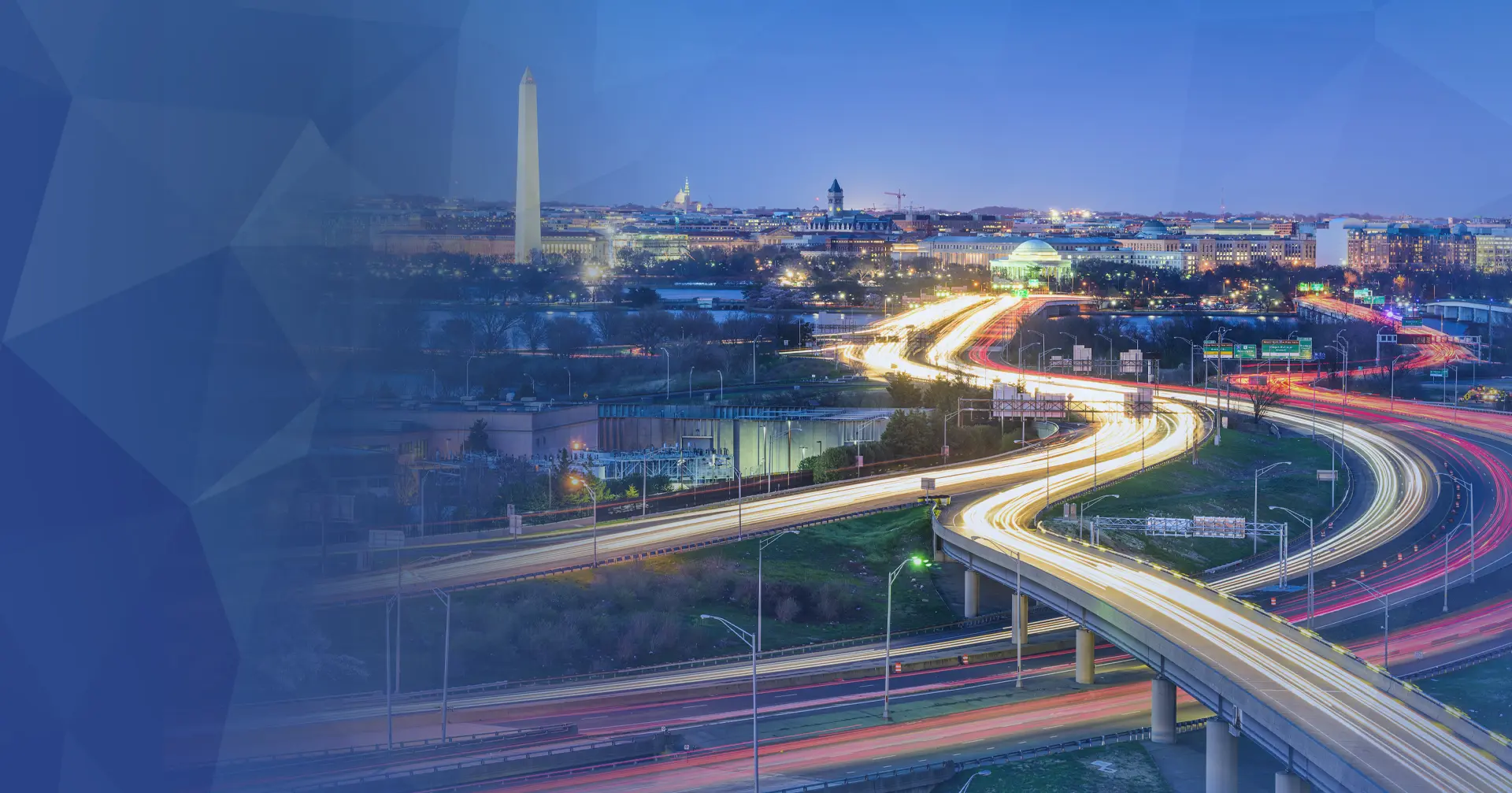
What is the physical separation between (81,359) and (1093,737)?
1084cm

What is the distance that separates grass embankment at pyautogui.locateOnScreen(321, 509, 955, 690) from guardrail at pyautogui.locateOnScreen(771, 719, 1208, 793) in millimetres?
4682

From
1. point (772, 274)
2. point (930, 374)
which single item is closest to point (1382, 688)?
point (930, 374)

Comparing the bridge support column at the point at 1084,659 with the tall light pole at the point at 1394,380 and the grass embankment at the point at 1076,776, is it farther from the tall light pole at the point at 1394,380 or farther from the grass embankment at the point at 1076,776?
the tall light pole at the point at 1394,380

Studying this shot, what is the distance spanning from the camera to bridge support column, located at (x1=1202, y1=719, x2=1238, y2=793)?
13680 mm

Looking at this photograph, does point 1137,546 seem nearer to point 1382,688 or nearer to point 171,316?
point 1382,688

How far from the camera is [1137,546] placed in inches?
985

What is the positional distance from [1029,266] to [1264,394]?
5935cm

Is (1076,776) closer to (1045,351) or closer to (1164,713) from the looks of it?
(1164,713)

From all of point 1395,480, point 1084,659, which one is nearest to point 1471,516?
point 1395,480

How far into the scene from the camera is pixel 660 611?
65.3ft

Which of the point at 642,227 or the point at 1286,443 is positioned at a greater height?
the point at 642,227

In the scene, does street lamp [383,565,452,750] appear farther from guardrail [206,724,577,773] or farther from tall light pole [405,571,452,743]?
guardrail [206,724,577,773]

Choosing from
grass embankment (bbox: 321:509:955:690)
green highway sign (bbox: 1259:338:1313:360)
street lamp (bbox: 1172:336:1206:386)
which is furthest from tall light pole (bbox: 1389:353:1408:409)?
grass embankment (bbox: 321:509:955:690)

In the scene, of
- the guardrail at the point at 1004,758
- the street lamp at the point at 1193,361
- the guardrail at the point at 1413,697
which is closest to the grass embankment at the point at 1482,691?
the guardrail at the point at 1413,697
